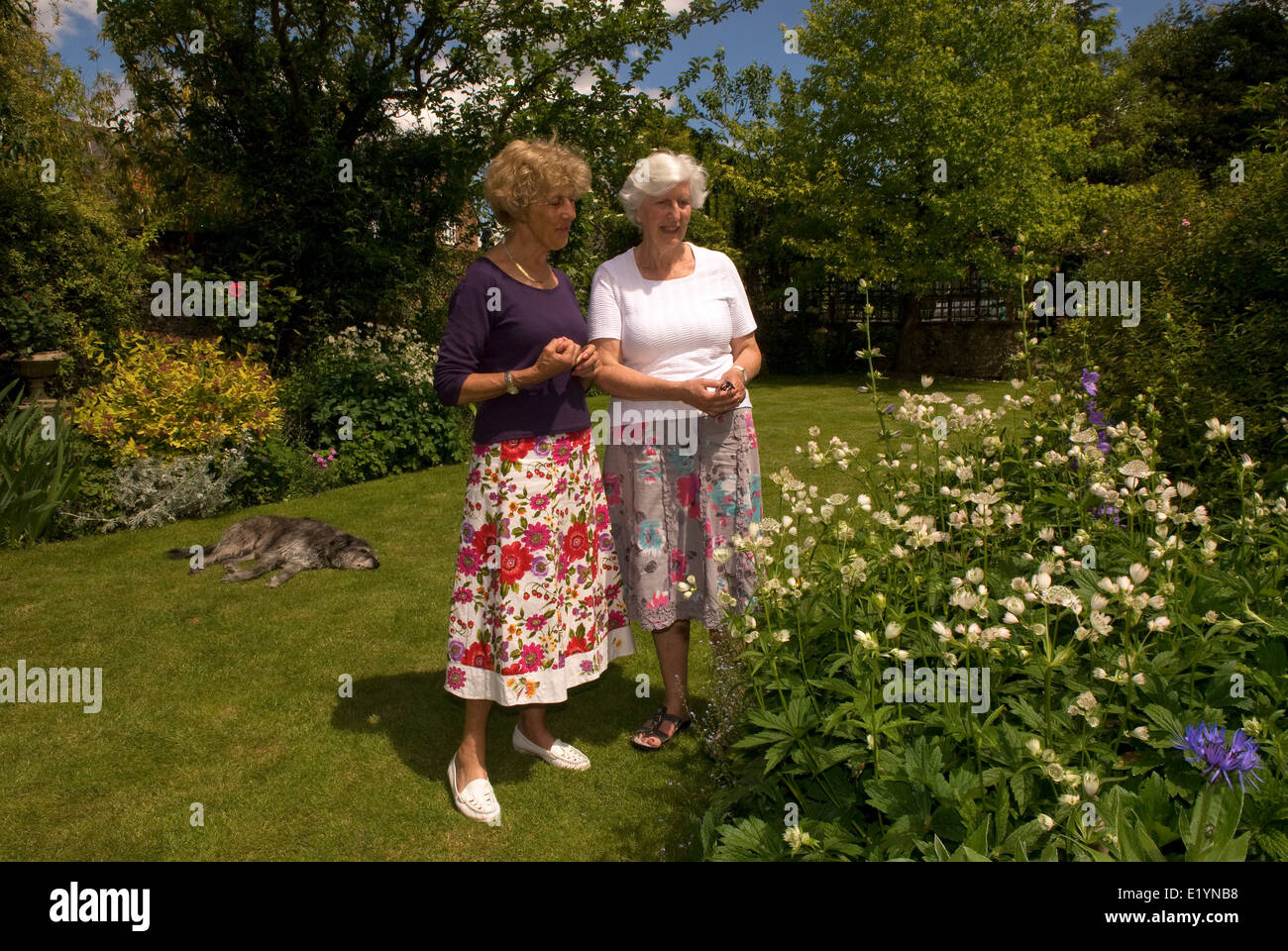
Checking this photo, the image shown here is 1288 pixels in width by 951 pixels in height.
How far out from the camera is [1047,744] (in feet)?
6.42

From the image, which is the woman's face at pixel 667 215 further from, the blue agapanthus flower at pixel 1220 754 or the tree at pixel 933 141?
the tree at pixel 933 141

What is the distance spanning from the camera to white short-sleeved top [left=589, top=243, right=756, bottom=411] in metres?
3.52

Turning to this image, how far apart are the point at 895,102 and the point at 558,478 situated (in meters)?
18.2

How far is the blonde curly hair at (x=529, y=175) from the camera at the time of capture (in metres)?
3.17

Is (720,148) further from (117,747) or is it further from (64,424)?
(117,747)

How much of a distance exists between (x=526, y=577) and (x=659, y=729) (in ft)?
3.72

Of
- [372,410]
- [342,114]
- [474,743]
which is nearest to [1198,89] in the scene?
[342,114]

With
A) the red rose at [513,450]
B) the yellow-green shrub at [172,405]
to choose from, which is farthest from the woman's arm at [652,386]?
the yellow-green shrub at [172,405]

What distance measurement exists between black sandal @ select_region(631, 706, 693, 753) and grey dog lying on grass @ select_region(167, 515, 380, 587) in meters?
3.64

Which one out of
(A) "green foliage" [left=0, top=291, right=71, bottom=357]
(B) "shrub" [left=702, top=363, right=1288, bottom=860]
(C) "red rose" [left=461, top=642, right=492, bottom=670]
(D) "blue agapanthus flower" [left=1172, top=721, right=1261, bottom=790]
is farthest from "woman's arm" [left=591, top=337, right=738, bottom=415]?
(A) "green foliage" [left=0, top=291, right=71, bottom=357]

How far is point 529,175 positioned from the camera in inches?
125

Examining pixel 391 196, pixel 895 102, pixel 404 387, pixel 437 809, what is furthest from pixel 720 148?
pixel 437 809

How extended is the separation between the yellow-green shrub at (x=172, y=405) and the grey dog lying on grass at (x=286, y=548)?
1862 mm

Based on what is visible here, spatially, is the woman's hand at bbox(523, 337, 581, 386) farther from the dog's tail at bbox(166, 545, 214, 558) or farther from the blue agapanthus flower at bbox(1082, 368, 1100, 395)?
the dog's tail at bbox(166, 545, 214, 558)
